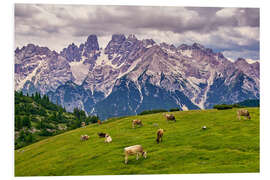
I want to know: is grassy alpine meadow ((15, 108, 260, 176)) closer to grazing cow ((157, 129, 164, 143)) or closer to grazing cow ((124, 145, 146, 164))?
grazing cow ((124, 145, 146, 164))

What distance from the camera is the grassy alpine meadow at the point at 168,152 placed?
39938 millimetres

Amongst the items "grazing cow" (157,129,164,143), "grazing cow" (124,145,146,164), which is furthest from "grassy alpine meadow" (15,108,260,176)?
"grazing cow" (157,129,164,143)

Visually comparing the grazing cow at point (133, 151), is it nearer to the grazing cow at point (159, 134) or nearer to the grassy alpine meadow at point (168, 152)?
the grassy alpine meadow at point (168, 152)

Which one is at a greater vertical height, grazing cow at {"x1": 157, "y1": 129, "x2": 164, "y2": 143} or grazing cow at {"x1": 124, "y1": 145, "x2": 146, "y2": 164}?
grazing cow at {"x1": 157, "y1": 129, "x2": 164, "y2": 143}

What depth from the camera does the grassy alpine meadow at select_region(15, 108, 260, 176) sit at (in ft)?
131

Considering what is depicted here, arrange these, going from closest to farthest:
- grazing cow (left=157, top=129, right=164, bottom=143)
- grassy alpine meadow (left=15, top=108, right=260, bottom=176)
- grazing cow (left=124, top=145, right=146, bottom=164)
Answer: grassy alpine meadow (left=15, top=108, right=260, bottom=176), grazing cow (left=124, top=145, right=146, bottom=164), grazing cow (left=157, top=129, right=164, bottom=143)

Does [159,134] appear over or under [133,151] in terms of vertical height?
over

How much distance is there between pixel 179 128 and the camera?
53.9 m

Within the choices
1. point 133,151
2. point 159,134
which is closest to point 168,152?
point 159,134

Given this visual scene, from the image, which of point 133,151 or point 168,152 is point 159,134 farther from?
point 133,151

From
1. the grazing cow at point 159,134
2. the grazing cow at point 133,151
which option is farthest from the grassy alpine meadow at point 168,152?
the grazing cow at point 159,134

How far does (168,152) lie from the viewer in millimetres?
42688
